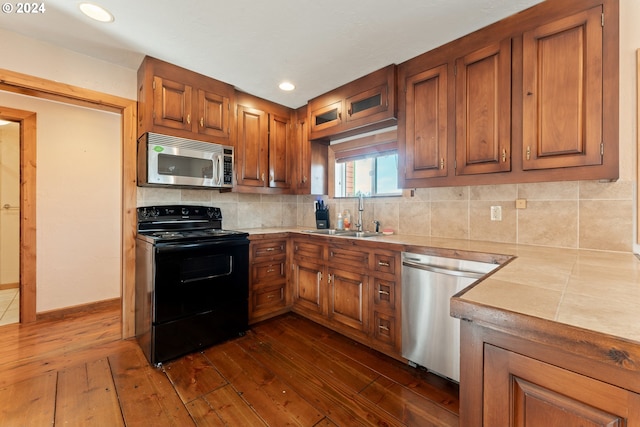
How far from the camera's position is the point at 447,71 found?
6.60 feet

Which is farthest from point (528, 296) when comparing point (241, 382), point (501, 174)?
point (241, 382)

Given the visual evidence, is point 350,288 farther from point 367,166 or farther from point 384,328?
point 367,166

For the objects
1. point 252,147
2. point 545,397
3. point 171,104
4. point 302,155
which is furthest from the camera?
point 302,155

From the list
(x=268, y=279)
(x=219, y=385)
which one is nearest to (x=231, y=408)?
(x=219, y=385)

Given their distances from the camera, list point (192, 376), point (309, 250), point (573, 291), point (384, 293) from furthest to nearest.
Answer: point (309, 250) < point (384, 293) < point (192, 376) < point (573, 291)

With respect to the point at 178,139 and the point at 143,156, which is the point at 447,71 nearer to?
the point at 178,139

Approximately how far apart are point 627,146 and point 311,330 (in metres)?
2.56

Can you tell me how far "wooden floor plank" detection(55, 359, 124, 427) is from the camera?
1485mm

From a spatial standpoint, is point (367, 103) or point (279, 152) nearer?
point (367, 103)

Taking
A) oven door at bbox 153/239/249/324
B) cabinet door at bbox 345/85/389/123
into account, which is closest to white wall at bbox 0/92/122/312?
oven door at bbox 153/239/249/324

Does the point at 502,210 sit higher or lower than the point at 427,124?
lower

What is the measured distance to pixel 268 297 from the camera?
9.28 ft

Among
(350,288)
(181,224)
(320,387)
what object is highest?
(181,224)

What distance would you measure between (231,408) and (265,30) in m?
2.42
